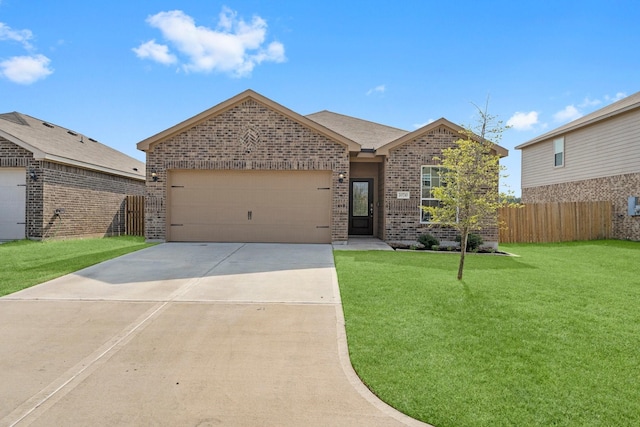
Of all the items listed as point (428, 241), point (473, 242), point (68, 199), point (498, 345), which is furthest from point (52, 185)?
point (498, 345)

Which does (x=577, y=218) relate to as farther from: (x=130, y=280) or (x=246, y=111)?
(x=130, y=280)

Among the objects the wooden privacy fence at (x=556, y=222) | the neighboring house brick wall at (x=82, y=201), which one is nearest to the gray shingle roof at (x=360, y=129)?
the wooden privacy fence at (x=556, y=222)

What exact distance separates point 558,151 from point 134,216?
21045 millimetres

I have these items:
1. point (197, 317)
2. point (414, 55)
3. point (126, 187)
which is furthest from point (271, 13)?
point (126, 187)

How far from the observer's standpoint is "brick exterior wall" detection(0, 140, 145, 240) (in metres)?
13.0

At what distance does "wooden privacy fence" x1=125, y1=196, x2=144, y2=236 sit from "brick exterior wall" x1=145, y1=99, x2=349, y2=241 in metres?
5.76

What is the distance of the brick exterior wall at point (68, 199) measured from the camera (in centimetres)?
1298

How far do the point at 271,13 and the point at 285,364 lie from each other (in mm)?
9479

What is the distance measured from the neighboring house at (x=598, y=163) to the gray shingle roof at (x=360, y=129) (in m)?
8.96

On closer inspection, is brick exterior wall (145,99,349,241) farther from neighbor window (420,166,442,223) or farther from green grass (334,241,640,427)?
green grass (334,241,640,427)

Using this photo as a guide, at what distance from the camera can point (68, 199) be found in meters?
14.2

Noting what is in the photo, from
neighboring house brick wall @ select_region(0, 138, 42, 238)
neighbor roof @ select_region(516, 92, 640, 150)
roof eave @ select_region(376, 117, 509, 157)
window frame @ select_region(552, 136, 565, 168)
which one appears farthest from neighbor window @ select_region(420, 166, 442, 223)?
neighboring house brick wall @ select_region(0, 138, 42, 238)

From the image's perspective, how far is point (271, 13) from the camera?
10.3 m

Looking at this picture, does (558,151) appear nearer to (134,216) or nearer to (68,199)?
(134,216)
